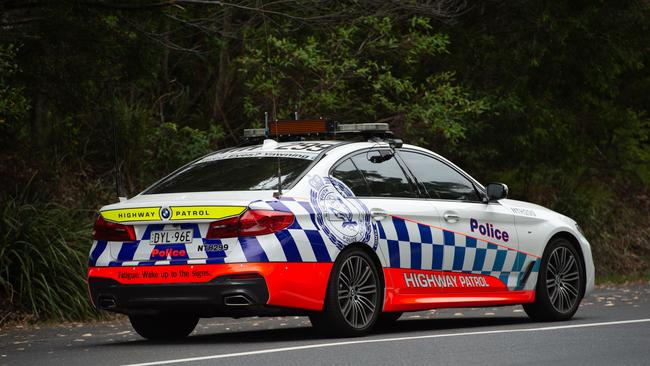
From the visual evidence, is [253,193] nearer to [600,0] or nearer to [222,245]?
[222,245]

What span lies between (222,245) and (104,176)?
8622 millimetres

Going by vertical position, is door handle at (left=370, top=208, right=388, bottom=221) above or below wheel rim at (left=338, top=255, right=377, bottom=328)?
above

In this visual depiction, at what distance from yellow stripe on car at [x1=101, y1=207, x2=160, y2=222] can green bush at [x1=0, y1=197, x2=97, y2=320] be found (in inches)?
151

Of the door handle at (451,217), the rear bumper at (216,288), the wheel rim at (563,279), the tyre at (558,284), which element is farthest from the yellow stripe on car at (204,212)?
the wheel rim at (563,279)

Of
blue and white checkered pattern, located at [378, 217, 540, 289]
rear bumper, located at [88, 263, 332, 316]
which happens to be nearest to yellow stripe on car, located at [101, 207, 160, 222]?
rear bumper, located at [88, 263, 332, 316]

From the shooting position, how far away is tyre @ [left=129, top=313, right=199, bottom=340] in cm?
1068

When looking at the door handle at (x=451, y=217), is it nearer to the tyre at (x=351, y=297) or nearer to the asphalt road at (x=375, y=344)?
the asphalt road at (x=375, y=344)

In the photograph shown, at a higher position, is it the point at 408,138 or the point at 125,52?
the point at 125,52

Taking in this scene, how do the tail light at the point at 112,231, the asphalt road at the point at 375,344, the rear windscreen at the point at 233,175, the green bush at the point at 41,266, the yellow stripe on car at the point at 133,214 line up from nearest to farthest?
the asphalt road at the point at 375,344 < the yellow stripe on car at the point at 133,214 < the tail light at the point at 112,231 < the rear windscreen at the point at 233,175 < the green bush at the point at 41,266

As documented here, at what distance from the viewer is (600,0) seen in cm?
2242

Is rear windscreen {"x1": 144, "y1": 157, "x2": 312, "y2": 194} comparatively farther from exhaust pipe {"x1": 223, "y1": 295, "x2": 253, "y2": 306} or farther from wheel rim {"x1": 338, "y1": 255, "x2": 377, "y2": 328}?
exhaust pipe {"x1": 223, "y1": 295, "x2": 253, "y2": 306}

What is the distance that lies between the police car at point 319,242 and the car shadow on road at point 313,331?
0.70ft

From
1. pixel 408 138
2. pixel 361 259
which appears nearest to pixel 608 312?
pixel 361 259

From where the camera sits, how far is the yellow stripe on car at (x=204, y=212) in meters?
9.54
